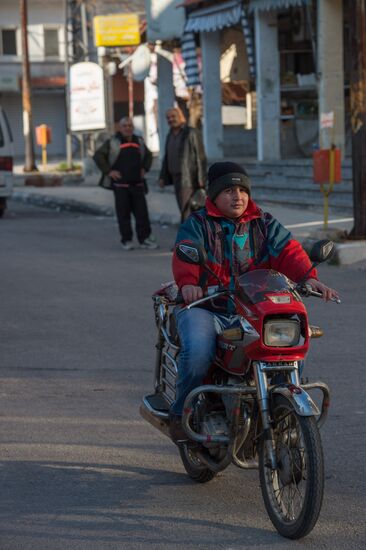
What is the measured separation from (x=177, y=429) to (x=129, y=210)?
11.8 metres

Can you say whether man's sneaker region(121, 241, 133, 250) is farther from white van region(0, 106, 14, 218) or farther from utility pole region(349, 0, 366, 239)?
white van region(0, 106, 14, 218)

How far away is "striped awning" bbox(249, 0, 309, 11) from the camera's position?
2406 cm

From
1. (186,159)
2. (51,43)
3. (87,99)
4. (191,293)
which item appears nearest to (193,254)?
(191,293)

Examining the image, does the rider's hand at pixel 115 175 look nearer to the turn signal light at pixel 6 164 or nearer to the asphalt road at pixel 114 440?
the asphalt road at pixel 114 440

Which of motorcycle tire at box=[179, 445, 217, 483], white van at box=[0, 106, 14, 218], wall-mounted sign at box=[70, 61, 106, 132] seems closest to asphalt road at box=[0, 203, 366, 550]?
motorcycle tire at box=[179, 445, 217, 483]

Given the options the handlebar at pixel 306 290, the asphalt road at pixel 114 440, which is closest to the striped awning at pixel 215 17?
the asphalt road at pixel 114 440

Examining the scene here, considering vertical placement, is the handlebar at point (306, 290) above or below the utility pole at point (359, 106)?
below

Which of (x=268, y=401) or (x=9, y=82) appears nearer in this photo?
(x=268, y=401)

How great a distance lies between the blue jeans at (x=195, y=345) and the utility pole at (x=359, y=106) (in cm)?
1001

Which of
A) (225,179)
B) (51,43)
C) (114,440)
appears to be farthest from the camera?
(51,43)

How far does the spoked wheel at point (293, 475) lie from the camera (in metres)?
4.94

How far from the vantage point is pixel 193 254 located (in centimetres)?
538

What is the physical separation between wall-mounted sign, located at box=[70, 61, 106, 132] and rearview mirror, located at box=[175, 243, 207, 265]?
29084 mm

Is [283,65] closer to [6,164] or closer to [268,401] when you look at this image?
[6,164]
